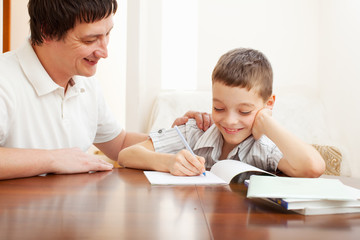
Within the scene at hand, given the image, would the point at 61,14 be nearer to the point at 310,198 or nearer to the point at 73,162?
the point at 73,162

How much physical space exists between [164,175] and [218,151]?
1.16 feet

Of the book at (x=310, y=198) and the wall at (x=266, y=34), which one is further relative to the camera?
the wall at (x=266, y=34)

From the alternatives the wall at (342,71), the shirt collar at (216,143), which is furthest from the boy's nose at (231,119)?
the wall at (342,71)

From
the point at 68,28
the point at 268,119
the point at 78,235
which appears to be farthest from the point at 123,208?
the point at 68,28

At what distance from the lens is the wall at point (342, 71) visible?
2.21 m

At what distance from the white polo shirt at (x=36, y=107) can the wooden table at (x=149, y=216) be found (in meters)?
0.45

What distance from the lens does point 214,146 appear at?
127 cm

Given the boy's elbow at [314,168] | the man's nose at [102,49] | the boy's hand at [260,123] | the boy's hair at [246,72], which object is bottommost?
the boy's elbow at [314,168]

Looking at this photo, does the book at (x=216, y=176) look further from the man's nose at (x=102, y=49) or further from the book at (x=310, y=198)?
the man's nose at (x=102, y=49)

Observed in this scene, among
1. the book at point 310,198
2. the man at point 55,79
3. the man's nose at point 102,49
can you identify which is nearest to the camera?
the book at point 310,198

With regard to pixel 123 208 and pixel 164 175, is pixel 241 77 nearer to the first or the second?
pixel 164 175

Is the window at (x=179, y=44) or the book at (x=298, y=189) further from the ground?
the window at (x=179, y=44)

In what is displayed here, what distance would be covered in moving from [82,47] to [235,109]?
0.57 metres

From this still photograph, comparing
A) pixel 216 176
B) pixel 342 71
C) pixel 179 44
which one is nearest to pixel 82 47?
pixel 216 176
